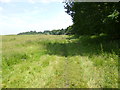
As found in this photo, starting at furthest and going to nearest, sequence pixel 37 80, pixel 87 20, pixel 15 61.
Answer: pixel 87 20 → pixel 15 61 → pixel 37 80

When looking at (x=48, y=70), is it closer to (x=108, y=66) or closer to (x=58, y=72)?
(x=58, y=72)

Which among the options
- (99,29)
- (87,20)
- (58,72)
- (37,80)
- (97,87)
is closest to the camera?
(97,87)

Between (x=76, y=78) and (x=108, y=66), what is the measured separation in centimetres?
259

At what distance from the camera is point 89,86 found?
26.3ft

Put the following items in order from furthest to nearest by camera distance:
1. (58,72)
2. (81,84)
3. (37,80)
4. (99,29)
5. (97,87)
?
(99,29) → (58,72) → (37,80) → (81,84) → (97,87)

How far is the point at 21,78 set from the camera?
968 centimetres

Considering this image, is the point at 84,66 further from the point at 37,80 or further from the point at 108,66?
the point at 37,80

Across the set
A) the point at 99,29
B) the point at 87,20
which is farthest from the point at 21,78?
the point at 99,29

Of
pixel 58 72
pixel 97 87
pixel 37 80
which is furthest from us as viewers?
pixel 58 72

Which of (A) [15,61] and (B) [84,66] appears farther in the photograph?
(A) [15,61]

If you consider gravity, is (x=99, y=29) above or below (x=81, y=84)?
above

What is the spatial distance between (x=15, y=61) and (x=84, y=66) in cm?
579

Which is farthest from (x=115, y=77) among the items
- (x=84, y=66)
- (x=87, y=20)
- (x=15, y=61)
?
(x=87, y=20)

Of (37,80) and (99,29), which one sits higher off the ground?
(99,29)
